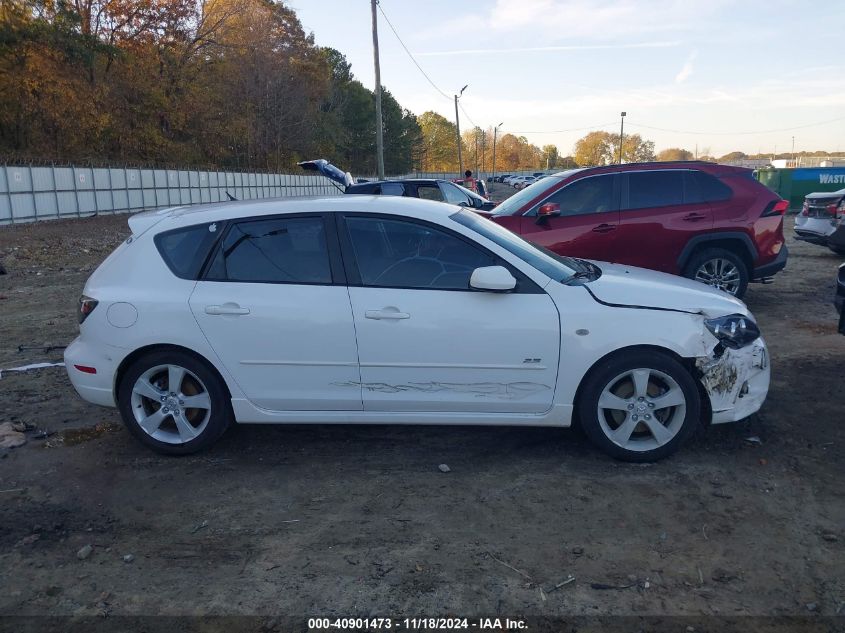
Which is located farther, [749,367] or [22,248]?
[22,248]

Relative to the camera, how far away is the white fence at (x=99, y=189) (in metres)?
25.5

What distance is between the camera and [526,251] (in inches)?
184

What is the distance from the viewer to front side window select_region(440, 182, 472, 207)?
14.7m

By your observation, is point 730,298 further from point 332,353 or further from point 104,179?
point 104,179

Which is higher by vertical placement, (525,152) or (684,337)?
(525,152)

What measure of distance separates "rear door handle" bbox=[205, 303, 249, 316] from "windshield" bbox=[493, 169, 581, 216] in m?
4.74

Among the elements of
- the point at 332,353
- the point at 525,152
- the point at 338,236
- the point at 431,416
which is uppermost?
the point at 525,152

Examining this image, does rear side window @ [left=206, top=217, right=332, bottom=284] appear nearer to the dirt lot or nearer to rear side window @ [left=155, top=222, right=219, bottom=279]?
rear side window @ [left=155, top=222, right=219, bottom=279]

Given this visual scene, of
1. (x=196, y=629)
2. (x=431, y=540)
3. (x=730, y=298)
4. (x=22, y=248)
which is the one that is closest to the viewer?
Result: (x=196, y=629)

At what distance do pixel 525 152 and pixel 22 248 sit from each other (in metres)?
144

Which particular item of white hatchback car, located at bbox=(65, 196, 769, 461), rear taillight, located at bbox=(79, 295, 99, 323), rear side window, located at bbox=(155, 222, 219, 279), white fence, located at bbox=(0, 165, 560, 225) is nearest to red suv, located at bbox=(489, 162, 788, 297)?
white hatchback car, located at bbox=(65, 196, 769, 461)

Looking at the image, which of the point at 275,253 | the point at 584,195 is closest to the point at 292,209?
the point at 275,253

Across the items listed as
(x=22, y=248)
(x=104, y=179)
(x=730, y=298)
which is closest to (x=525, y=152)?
(x=104, y=179)

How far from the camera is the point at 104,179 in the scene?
3123cm
